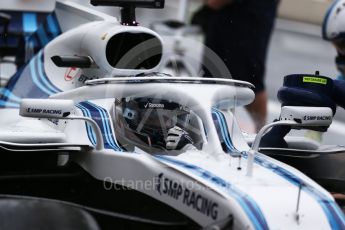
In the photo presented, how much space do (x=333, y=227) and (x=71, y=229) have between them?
1.01 metres

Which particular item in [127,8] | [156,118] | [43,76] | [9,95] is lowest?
[9,95]

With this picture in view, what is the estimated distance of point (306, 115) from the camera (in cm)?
416

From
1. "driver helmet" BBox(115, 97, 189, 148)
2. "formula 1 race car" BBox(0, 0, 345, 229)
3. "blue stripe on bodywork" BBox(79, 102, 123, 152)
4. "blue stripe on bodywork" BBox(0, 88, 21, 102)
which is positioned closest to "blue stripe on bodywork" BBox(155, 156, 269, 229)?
"formula 1 race car" BBox(0, 0, 345, 229)

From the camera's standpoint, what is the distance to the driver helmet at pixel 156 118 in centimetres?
426

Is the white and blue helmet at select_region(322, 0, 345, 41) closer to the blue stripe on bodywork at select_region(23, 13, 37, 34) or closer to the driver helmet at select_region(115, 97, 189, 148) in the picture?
the driver helmet at select_region(115, 97, 189, 148)

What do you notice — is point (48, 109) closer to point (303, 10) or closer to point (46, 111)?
point (46, 111)

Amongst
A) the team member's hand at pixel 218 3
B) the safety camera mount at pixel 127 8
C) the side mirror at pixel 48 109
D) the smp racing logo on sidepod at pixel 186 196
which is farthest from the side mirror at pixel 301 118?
the team member's hand at pixel 218 3

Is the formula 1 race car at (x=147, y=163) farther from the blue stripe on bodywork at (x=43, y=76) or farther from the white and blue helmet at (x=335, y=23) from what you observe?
the white and blue helmet at (x=335, y=23)

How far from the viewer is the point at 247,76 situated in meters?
6.75

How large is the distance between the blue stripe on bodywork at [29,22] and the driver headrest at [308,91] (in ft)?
9.69

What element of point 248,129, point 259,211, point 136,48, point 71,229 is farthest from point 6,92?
point 259,211

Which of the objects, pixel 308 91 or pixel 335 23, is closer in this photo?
pixel 308 91

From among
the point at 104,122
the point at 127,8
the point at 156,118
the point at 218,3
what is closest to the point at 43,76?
the point at 127,8

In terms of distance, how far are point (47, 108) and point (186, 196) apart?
70cm
